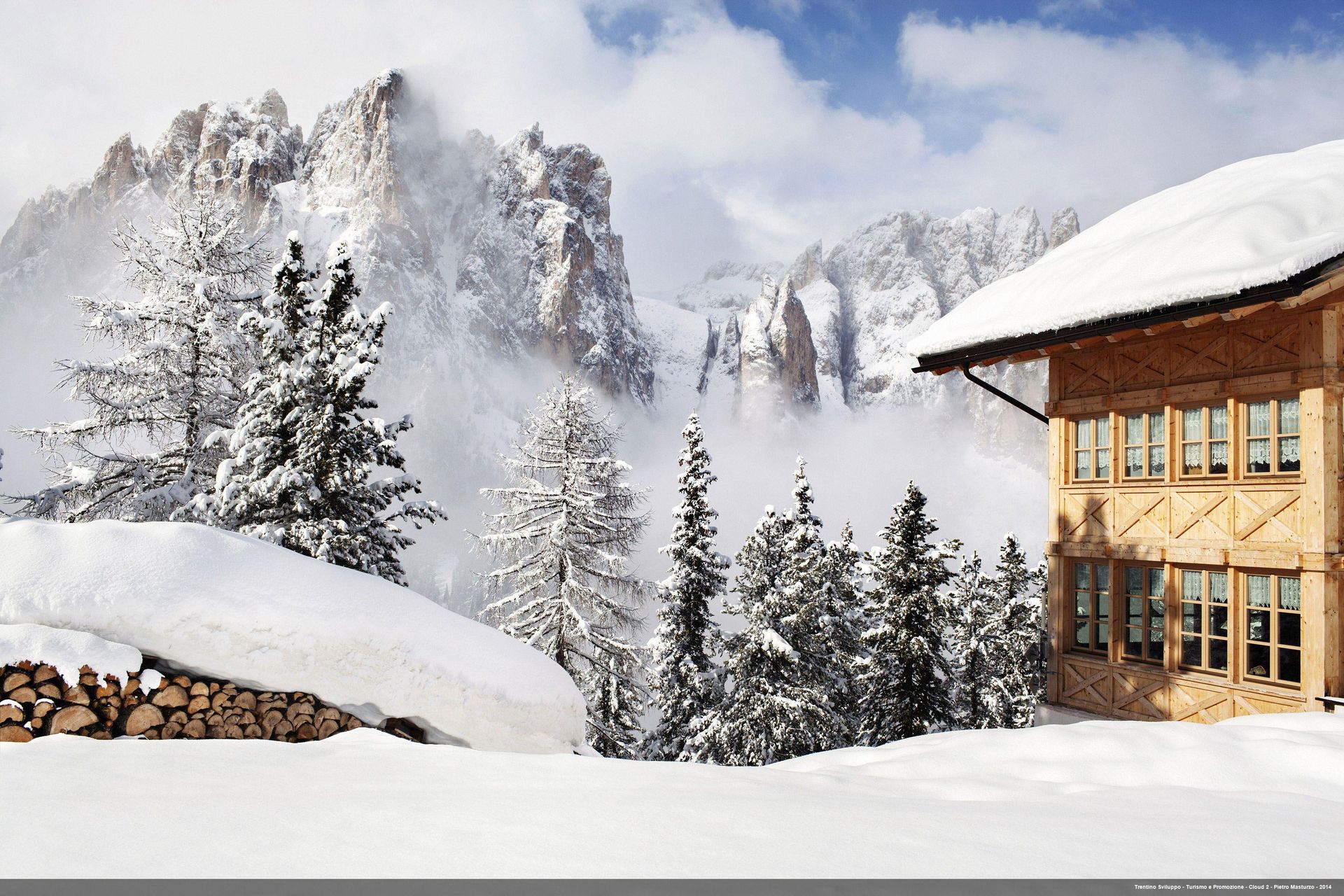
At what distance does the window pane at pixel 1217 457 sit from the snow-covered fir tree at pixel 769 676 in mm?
10409

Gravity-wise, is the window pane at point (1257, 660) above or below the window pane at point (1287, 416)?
below

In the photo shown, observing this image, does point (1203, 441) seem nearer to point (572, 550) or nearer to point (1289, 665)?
point (1289, 665)

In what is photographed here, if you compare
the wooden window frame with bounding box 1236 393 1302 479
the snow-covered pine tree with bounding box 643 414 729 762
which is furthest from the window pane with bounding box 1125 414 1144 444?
the snow-covered pine tree with bounding box 643 414 729 762

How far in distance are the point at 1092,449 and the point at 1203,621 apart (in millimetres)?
2881

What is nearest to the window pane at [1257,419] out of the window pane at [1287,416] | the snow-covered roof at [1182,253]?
the window pane at [1287,416]

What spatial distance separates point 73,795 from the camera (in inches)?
137

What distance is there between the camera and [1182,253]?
31.4ft

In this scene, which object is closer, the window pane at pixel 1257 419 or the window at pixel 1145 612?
the window pane at pixel 1257 419

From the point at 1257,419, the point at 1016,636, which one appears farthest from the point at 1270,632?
the point at 1016,636

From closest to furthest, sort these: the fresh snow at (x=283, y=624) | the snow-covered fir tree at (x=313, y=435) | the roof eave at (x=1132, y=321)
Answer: the fresh snow at (x=283, y=624), the roof eave at (x=1132, y=321), the snow-covered fir tree at (x=313, y=435)

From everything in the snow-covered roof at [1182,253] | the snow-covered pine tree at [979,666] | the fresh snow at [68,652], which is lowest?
the snow-covered pine tree at [979,666]

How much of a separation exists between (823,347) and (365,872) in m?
159

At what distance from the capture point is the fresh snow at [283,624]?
17.9 ft

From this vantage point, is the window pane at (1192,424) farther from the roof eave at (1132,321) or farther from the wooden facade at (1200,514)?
the roof eave at (1132,321)
